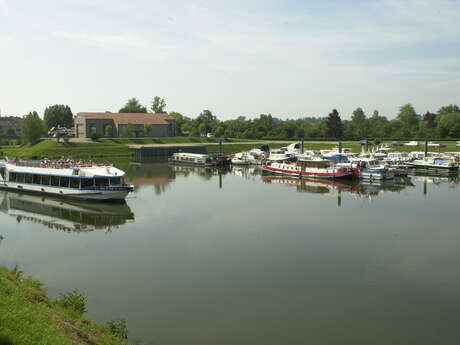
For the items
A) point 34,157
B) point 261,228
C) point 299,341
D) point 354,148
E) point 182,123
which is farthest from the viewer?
point 182,123

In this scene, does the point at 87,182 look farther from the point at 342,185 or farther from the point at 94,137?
the point at 94,137

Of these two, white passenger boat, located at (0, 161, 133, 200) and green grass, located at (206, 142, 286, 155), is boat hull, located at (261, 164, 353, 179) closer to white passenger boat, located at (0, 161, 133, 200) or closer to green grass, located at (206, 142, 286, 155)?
white passenger boat, located at (0, 161, 133, 200)

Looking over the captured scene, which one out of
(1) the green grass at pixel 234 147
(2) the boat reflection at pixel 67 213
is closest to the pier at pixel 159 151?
(1) the green grass at pixel 234 147

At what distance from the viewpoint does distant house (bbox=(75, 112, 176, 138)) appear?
4048 inches

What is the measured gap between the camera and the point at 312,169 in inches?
2327

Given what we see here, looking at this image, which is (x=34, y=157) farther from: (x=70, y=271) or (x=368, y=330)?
(x=368, y=330)

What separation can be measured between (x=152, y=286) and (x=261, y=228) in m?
11.8

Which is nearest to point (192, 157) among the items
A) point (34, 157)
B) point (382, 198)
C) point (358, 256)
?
point (34, 157)

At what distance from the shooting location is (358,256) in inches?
956

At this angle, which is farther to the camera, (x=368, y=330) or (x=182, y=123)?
(x=182, y=123)

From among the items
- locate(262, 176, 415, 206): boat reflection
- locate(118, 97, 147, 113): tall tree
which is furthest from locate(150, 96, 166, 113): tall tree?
locate(262, 176, 415, 206): boat reflection

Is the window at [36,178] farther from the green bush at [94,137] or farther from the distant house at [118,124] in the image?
the distant house at [118,124]

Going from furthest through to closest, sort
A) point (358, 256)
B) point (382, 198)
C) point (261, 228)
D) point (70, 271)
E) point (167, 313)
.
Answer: point (382, 198)
point (261, 228)
point (358, 256)
point (70, 271)
point (167, 313)

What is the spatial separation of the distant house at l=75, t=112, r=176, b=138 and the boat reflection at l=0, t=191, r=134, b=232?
188 ft
